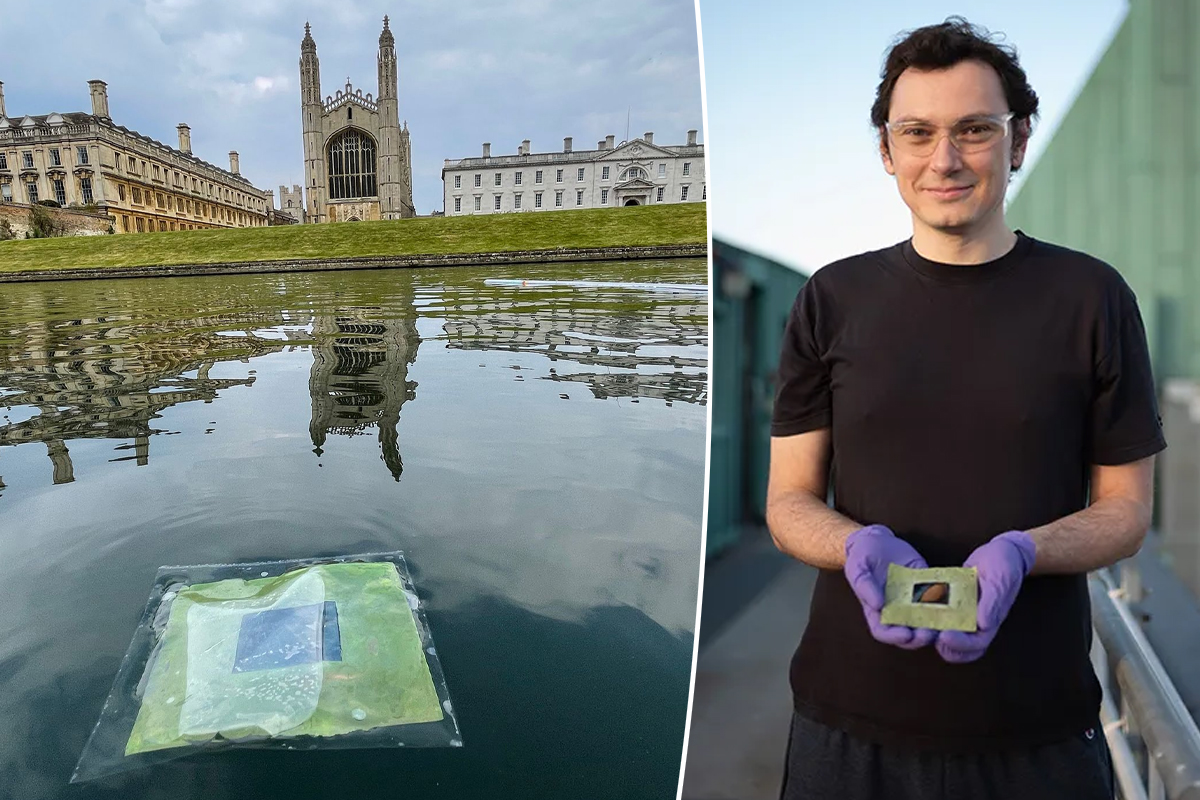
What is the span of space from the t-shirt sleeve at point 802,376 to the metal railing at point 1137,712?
2.10 ft

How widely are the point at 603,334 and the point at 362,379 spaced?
3.55 meters

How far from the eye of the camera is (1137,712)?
1351 mm

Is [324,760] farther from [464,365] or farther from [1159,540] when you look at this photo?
[464,365]

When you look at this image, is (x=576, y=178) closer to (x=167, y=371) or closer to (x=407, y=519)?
(x=167, y=371)

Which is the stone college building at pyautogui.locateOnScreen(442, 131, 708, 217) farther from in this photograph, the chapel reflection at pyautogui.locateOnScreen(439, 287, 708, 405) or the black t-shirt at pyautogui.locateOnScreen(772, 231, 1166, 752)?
the black t-shirt at pyautogui.locateOnScreen(772, 231, 1166, 752)

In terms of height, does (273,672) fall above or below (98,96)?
below

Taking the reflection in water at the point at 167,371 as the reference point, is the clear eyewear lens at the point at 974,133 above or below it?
above

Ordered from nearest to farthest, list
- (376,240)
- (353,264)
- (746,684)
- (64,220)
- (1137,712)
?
(1137,712)
(746,684)
(353,264)
(376,240)
(64,220)

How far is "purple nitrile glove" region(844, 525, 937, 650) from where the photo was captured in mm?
1133

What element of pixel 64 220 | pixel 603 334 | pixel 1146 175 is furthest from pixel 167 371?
pixel 64 220

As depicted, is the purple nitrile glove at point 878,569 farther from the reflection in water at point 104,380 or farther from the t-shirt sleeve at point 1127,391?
the reflection in water at point 104,380

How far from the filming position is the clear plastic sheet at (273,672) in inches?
103

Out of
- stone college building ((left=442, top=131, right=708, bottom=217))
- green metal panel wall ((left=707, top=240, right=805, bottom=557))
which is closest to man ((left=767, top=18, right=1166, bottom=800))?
green metal panel wall ((left=707, top=240, right=805, bottom=557))

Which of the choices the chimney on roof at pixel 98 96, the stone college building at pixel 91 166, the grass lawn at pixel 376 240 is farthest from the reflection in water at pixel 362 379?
the chimney on roof at pixel 98 96
